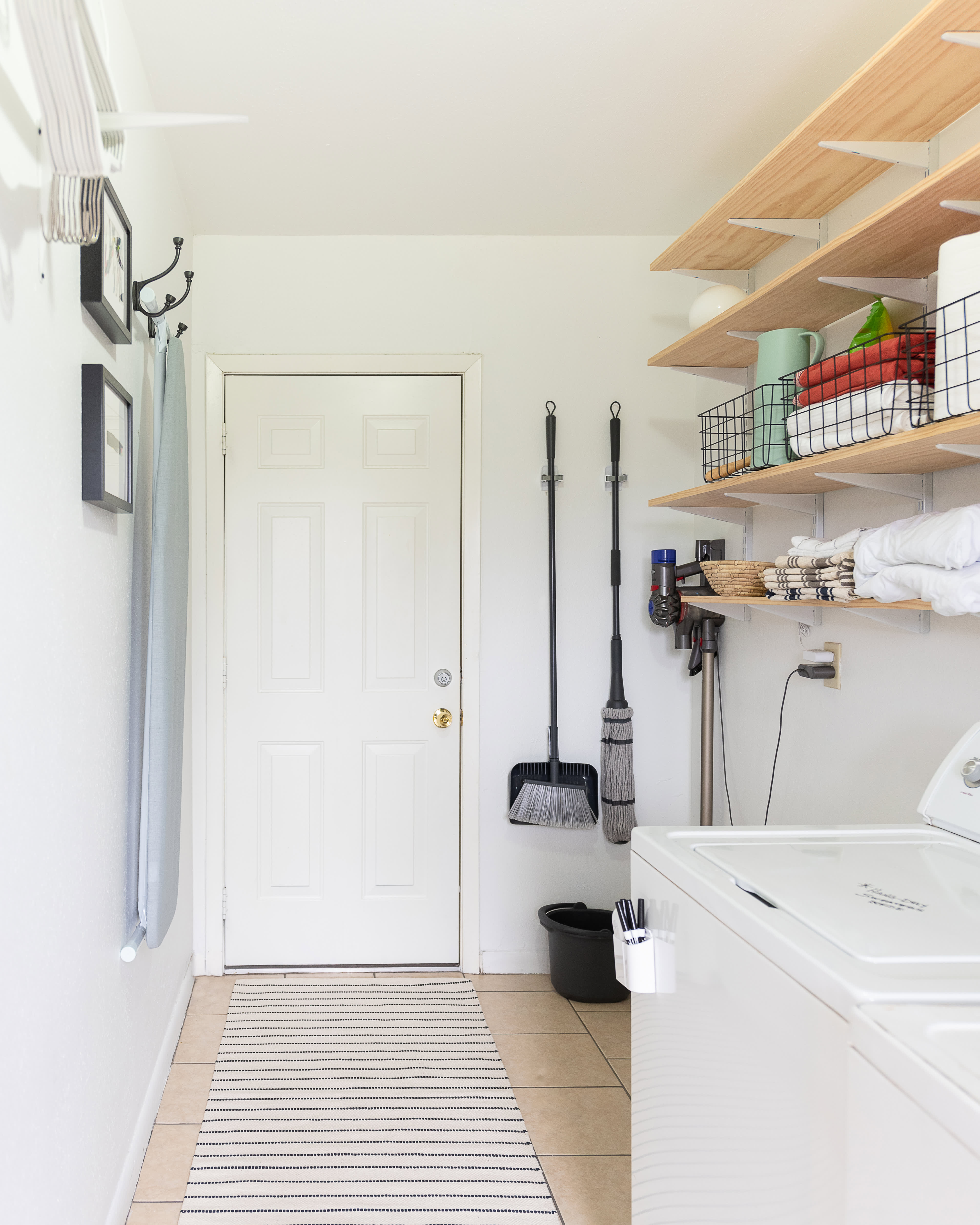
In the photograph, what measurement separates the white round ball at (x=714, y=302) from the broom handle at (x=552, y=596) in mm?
674

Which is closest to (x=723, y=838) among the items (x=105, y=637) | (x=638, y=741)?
(x=105, y=637)

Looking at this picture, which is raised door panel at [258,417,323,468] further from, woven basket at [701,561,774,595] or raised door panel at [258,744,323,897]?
woven basket at [701,561,774,595]

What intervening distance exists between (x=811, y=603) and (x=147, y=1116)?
6.20ft

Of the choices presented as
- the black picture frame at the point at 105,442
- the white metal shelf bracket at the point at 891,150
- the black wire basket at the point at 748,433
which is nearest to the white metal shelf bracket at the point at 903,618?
the black wire basket at the point at 748,433

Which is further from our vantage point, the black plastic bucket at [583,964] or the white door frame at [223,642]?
the white door frame at [223,642]

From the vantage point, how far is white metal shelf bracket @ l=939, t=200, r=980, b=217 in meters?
1.30

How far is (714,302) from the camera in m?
2.22

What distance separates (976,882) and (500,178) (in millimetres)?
2186

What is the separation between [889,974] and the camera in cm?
82

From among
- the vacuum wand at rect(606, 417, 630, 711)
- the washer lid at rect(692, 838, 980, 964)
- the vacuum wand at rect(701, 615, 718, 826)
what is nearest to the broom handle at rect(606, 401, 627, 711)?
the vacuum wand at rect(606, 417, 630, 711)

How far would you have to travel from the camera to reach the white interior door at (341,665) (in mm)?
2859

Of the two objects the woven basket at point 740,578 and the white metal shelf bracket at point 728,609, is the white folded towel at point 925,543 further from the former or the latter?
the white metal shelf bracket at point 728,609

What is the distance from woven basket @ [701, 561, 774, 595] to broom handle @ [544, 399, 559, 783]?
0.77 m

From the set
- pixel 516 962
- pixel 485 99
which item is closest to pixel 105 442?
pixel 485 99
